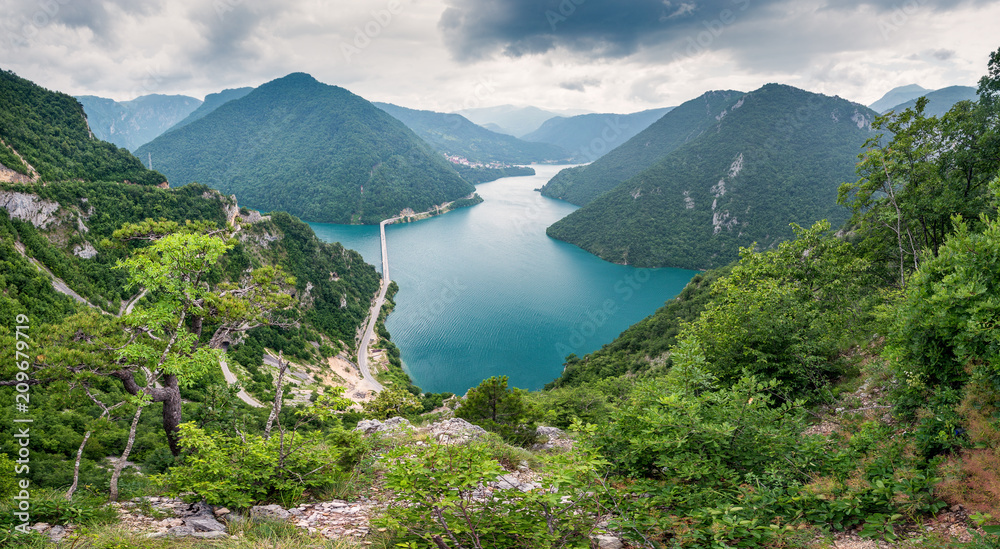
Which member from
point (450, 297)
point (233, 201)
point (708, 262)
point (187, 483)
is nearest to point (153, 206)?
point (233, 201)

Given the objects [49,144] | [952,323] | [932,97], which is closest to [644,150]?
[932,97]

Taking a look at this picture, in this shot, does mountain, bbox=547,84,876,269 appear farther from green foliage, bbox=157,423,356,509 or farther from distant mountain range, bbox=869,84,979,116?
green foliage, bbox=157,423,356,509

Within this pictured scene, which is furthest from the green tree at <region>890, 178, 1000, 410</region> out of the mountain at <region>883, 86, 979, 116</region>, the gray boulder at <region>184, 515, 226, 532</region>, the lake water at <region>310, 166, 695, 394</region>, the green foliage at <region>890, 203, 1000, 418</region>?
the mountain at <region>883, 86, 979, 116</region>

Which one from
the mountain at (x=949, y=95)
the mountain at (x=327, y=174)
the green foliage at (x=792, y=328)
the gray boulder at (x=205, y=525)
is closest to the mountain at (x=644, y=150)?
the mountain at (x=327, y=174)

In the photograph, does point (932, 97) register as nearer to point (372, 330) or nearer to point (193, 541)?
point (372, 330)

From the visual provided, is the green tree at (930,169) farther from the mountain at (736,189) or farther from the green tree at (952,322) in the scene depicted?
the mountain at (736,189)

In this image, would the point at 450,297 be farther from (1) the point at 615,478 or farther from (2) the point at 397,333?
(1) the point at 615,478
